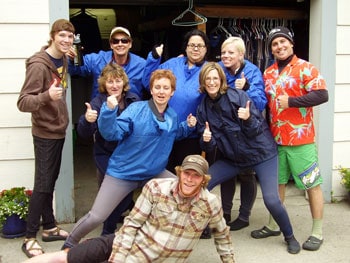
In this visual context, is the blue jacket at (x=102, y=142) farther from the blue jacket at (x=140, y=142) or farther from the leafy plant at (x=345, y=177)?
the leafy plant at (x=345, y=177)

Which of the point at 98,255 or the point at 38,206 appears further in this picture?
the point at 38,206

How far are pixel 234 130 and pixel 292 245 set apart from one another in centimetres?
99

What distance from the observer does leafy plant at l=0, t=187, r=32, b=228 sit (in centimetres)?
402

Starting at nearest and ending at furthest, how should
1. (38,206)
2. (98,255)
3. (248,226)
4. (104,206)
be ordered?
Result: (98,255)
(104,206)
(38,206)
(248,226)

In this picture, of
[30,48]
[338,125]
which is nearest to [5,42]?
[30,48]

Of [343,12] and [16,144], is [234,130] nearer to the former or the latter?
[16,144]

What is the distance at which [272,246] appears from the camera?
398 centimetres

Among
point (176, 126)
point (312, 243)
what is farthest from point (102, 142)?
point (312, 243)

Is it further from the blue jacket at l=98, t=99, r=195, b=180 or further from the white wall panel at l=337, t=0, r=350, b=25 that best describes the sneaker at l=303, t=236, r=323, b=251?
the white wall panel at l=337, t=0, r=350, b=25

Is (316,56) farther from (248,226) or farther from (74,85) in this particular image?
(74,85)

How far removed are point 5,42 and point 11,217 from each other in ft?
4.64

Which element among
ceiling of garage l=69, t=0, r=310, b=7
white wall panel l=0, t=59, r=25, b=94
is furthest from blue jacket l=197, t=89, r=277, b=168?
ceiling of garage l=69, t=0, r=310, b=7

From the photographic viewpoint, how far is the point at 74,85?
25.7 ft

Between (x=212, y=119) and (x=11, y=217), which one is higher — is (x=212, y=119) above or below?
A: above
